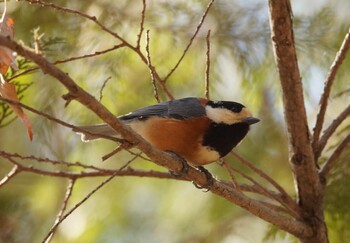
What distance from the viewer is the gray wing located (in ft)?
8.11

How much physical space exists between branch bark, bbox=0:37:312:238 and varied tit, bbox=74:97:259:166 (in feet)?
1.00

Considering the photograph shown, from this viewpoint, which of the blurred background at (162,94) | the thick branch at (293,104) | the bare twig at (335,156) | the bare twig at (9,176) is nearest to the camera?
the bare twig at (9,176)

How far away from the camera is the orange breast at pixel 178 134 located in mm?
2361

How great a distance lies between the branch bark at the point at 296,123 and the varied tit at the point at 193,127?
0.92 ft

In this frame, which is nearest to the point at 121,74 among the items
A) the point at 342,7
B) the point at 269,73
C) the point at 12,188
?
the point at 269,73

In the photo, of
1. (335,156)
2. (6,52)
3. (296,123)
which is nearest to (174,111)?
(296,123)

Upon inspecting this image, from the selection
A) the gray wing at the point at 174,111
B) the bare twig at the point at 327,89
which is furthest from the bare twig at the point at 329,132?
the gray wing at the point at 174,111

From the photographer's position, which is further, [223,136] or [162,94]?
[162,94]

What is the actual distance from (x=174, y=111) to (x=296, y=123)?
1.61 feet

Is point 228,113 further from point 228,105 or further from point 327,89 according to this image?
point 327,89

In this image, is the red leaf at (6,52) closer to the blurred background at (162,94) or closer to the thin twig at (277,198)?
the blurred background at (162,94)

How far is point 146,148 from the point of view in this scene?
1.67 m

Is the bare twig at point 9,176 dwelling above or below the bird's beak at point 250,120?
above

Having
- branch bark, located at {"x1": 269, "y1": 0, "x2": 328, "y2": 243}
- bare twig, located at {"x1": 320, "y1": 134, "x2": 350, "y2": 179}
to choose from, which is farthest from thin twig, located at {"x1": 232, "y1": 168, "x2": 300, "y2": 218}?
bare twig, located at {"x1": 320, "y1": 134, "x2": 350, "y2": 179}
